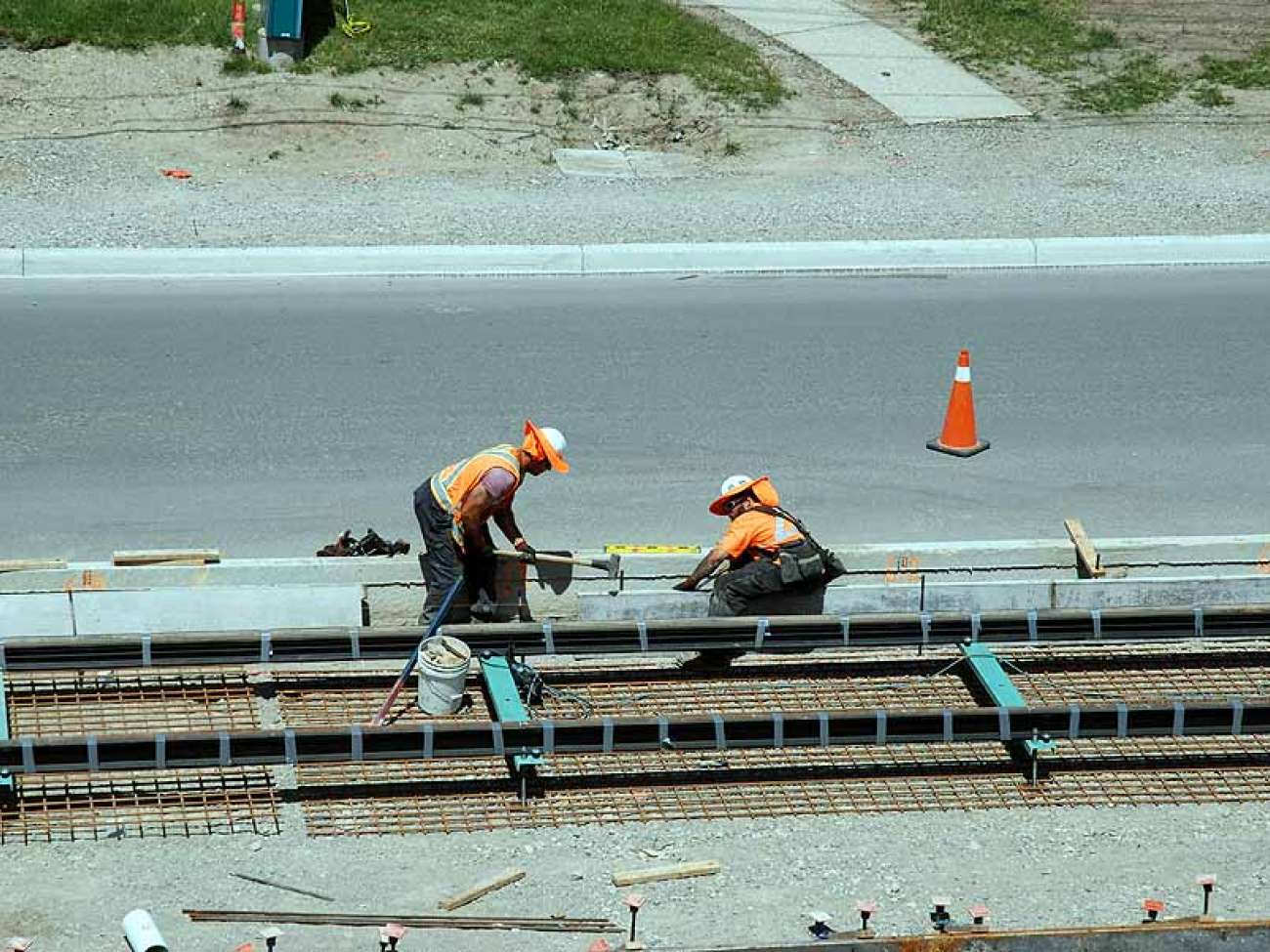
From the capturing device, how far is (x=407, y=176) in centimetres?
1859

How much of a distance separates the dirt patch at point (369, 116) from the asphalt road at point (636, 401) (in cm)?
299

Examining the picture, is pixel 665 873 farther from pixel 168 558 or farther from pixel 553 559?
pixel 168 558

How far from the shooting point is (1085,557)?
11719mm

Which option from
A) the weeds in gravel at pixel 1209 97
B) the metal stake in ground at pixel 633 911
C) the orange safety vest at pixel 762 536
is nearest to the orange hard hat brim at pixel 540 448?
the orange safety vest at pixel 762 536

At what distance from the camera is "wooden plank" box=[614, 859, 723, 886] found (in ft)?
30.0

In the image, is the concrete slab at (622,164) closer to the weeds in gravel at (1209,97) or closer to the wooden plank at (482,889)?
the weeds in gravel at (1209,97)

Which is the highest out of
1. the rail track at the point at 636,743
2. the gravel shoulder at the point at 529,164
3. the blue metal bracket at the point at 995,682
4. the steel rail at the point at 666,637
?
the gravel shoulder at the point at 529,164

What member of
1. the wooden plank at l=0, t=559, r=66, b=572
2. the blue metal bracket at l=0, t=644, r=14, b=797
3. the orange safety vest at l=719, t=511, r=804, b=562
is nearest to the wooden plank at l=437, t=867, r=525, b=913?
the blue metal bracket at l=0, t=644, r=14, b=797

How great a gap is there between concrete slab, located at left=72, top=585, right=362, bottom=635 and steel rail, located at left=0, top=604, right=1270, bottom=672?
16 centimetres

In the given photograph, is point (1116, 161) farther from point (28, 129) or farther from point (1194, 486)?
point (28, 129)

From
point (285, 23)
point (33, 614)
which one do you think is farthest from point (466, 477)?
point (285, 23)

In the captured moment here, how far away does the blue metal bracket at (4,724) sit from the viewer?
9453 mm

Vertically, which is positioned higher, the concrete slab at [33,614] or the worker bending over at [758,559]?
the worker bending over at [758,559]

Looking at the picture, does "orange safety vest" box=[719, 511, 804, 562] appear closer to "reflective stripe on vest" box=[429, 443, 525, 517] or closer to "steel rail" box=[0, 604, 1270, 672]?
"steel rail" box=[0, 604, 1270, 672]
